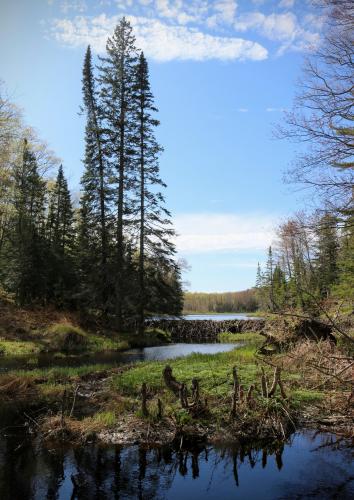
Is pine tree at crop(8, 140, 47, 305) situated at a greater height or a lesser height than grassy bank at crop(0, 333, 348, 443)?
greater

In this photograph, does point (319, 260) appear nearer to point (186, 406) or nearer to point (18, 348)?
point (18, 348)

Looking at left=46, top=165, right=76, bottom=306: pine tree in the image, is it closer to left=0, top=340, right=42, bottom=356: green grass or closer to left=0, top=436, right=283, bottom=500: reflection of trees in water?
left=0, top=340, right=42, bottom=356: green grass

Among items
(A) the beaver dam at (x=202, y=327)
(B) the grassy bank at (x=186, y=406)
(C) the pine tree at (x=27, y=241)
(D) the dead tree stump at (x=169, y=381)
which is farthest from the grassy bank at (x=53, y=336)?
(D) the dead tree stump at (x=169, y=381)

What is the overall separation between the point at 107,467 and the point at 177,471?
43.1 inches

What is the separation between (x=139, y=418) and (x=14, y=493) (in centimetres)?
289

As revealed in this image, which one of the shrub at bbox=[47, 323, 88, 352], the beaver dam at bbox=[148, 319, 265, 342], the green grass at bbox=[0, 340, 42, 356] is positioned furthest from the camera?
the beaver dam at bbox=[148, 319, 265, 342]

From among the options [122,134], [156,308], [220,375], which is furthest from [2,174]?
[220,375]

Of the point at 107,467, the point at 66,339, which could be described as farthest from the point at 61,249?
the point at 107,467

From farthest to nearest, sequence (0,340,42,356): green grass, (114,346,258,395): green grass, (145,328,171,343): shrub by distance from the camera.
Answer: (145,328,171,343): shrub
(0,340,42,356): green grass
(114,346,258,395): green grass

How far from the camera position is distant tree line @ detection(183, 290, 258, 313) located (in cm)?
10344

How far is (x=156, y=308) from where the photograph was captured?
2772 cm

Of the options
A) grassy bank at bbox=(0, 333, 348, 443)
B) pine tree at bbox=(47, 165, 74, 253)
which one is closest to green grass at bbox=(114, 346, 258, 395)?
grassy bank at bbox=(0, 333, 348, 443)

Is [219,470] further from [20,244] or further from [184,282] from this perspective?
[184,282]

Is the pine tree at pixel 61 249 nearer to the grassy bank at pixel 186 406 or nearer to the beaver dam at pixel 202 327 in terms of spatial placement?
the beaver dam at pixel 202 327
